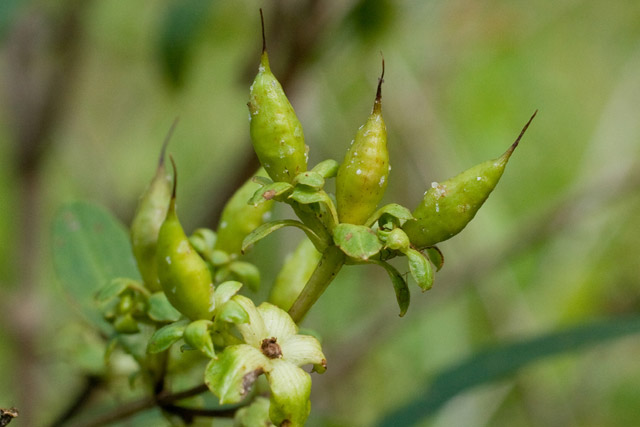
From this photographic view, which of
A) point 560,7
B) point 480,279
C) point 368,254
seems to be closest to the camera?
point 368,254

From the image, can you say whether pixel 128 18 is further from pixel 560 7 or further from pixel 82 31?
pixel 560 7

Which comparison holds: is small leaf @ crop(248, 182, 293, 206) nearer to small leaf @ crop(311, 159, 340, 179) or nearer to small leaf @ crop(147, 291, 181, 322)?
small leaf @ crop(311, 159, 340, 179)

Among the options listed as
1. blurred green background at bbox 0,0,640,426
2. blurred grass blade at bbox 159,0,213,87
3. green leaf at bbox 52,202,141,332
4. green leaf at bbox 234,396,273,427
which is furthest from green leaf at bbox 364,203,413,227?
blurred grass blade at bbox 159,0,213,87

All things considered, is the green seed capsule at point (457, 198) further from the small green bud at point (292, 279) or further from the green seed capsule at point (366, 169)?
the small green bud at point (292, 279)

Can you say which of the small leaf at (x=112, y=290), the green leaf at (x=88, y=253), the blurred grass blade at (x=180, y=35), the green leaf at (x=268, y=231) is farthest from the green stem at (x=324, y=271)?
the blurred grass blade at (x=180, y=35)

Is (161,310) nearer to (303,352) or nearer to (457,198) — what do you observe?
(303,352)

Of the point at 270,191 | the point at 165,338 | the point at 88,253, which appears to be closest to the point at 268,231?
the point at 270,191

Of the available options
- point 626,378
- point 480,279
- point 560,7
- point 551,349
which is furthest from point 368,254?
point 560,7
